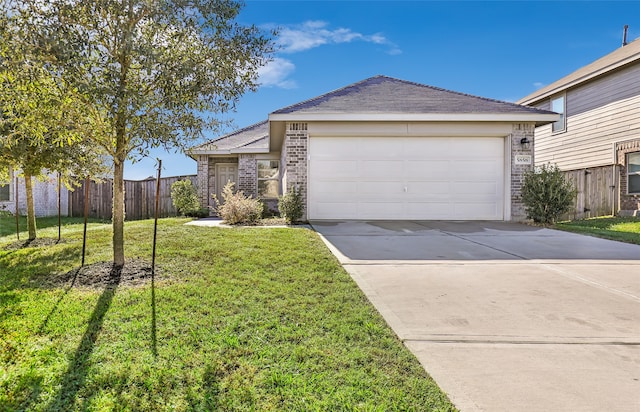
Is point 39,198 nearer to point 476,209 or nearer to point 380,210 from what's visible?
point 380,210

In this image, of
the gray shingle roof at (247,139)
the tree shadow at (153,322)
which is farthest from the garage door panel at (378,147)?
the tree shadow at (153,322)

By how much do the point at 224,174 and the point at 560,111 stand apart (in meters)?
15.0

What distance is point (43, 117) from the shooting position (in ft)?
13.4

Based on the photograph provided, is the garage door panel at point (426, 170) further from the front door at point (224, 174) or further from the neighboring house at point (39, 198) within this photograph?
the neighboring house at point (39, 198)

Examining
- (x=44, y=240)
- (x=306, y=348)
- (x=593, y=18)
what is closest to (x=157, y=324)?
(x=306, y=348)

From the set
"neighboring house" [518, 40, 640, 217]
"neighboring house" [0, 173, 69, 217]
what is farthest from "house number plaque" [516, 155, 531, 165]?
"neighboring house" [0, 173, 69, 217]

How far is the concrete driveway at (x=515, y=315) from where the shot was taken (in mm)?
2125

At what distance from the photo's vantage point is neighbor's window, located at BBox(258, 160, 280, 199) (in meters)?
14.3

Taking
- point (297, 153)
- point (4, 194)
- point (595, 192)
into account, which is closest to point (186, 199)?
point (297, 153)

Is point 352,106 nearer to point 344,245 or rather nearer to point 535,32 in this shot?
point 344,245

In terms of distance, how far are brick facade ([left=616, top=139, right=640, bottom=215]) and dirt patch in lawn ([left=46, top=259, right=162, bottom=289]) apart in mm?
14658

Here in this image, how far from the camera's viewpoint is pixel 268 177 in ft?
47.1

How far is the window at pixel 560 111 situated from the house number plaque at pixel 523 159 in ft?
25.6

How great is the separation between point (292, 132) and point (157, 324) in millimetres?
7115
